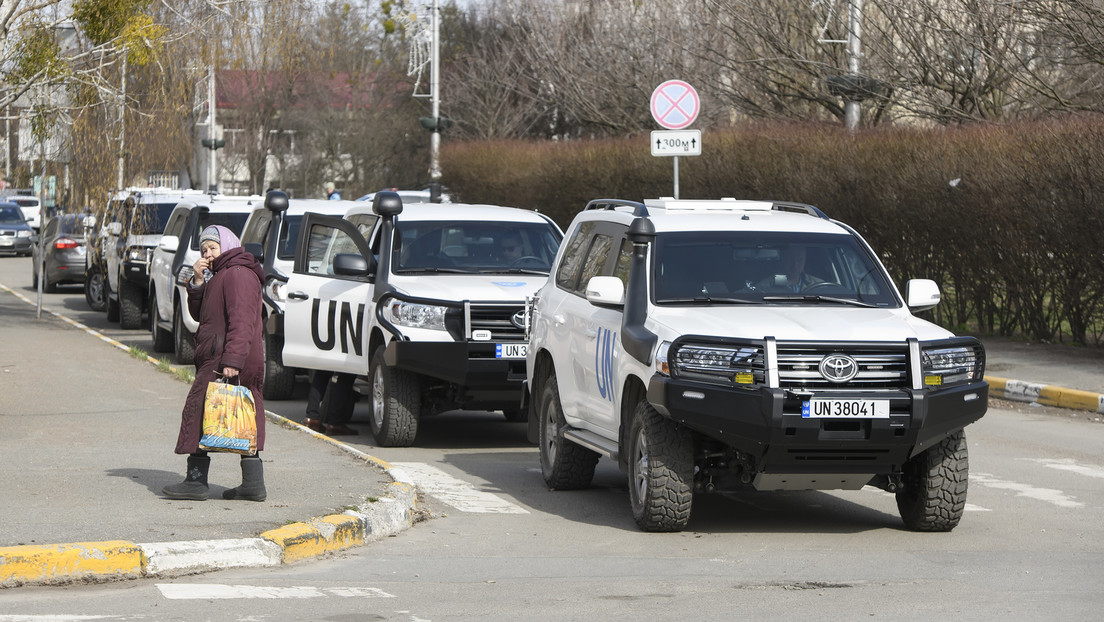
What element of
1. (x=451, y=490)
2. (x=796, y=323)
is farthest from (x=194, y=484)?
(x=796, y=323)

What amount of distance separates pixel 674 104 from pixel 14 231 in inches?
1471

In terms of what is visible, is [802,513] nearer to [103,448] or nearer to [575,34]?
[103,448]

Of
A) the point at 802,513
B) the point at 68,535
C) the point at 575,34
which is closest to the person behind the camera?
the point at 68,535

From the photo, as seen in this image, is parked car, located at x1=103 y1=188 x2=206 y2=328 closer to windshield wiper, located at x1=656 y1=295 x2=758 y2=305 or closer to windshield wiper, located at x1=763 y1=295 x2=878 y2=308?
windshield wiper, located at x1=656 y1=295 x2=758 y2=305

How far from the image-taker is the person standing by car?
28.9 feet

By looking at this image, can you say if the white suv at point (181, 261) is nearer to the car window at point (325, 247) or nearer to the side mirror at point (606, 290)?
the car window at point (325, 247)

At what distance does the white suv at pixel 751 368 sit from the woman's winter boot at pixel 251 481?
6.40 ft

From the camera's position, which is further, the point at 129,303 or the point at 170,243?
the point at 129,303

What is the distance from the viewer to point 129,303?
78.5 ft

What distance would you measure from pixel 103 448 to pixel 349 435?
2.59m

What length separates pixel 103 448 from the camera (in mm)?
11141

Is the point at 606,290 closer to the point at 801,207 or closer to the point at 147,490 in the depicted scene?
the point at 801,207

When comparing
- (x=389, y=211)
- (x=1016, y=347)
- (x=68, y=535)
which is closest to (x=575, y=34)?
(x=1016, y=347)

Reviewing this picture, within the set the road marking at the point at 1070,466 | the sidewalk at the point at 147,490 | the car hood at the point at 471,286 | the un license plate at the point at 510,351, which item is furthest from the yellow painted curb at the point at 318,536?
the road marking at the point at 1070,466
